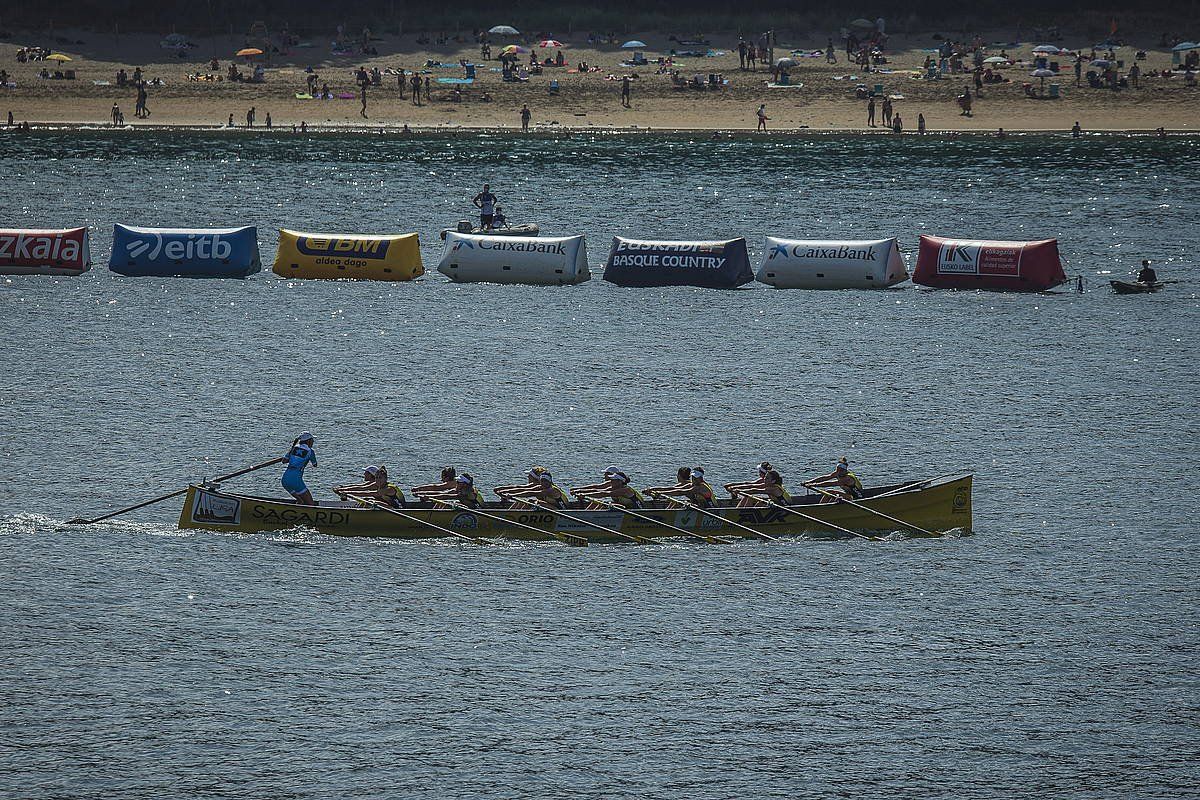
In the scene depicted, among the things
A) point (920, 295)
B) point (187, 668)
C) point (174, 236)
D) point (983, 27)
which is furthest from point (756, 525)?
point (983, 27)

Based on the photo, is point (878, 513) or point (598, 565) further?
point (878, 513)

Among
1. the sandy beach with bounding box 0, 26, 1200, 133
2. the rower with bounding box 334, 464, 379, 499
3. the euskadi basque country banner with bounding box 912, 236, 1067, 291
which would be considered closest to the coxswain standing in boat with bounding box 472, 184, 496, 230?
the euskadi basque country banner with bounding box 912, 236, 1067, 291

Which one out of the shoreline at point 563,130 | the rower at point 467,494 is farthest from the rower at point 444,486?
the shoreline at point 563,130

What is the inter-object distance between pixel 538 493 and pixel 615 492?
2163mm

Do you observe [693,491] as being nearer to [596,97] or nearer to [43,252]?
[43,252]

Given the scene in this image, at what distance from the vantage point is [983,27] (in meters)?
170

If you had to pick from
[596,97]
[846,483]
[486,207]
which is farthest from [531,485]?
[596,97]

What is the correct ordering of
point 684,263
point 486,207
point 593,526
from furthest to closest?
point 486,207 < point 684,263 < point 593,526

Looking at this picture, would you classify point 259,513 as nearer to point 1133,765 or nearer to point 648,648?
point 648,648

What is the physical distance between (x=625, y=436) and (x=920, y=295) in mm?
29545

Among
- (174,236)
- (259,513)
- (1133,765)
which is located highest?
(174,236)

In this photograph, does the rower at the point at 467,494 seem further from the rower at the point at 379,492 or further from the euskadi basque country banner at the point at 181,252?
the euskadi basque country banner at the point at 181,252

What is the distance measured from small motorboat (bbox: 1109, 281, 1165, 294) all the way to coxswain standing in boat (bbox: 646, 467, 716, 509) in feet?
140

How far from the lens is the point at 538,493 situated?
4200 cm
